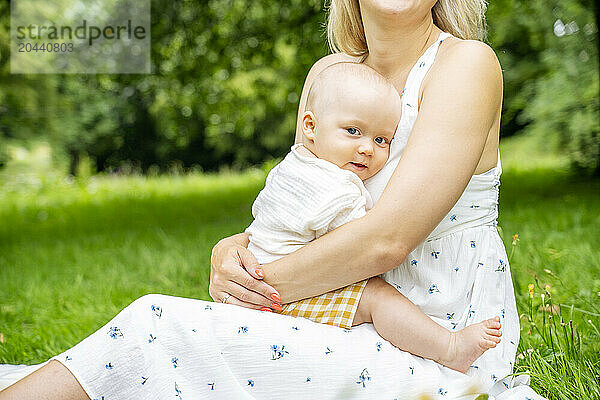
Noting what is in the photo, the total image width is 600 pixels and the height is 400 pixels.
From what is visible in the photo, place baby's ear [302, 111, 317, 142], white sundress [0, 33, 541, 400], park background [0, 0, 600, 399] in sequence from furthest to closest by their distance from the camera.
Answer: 1. park background [0, 0, 600, 399]
2. baby's ear [302, 111, 317, 142]
3. white sundress [0, 33, 541, 400]

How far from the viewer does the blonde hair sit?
211 cm

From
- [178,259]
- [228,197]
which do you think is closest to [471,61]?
[178,259]

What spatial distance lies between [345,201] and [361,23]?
73 centimetres

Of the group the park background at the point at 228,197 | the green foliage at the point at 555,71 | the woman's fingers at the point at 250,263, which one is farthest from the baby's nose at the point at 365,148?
the green foliage at the point at 555,71

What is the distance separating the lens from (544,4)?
28.7ft

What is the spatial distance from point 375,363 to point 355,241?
27 cm

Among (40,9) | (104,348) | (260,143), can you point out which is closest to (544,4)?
(40,9)

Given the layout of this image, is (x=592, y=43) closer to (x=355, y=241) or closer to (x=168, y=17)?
(x=168, y=17)

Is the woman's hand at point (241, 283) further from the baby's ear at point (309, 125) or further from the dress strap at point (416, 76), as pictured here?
the dress strap at point (416, 76)

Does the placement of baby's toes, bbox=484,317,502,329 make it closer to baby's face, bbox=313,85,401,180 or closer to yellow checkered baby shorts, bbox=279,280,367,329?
yellow checkered baby shorts, bbox=279,280,367,329

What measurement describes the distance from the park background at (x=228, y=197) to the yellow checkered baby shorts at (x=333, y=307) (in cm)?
52

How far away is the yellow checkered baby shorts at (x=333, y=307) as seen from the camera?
1.76 m

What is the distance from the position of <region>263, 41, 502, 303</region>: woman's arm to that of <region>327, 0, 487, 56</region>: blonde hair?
1.18 ft

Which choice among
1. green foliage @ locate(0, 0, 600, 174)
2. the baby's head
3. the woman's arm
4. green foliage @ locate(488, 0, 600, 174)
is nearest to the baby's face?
the baby's head
